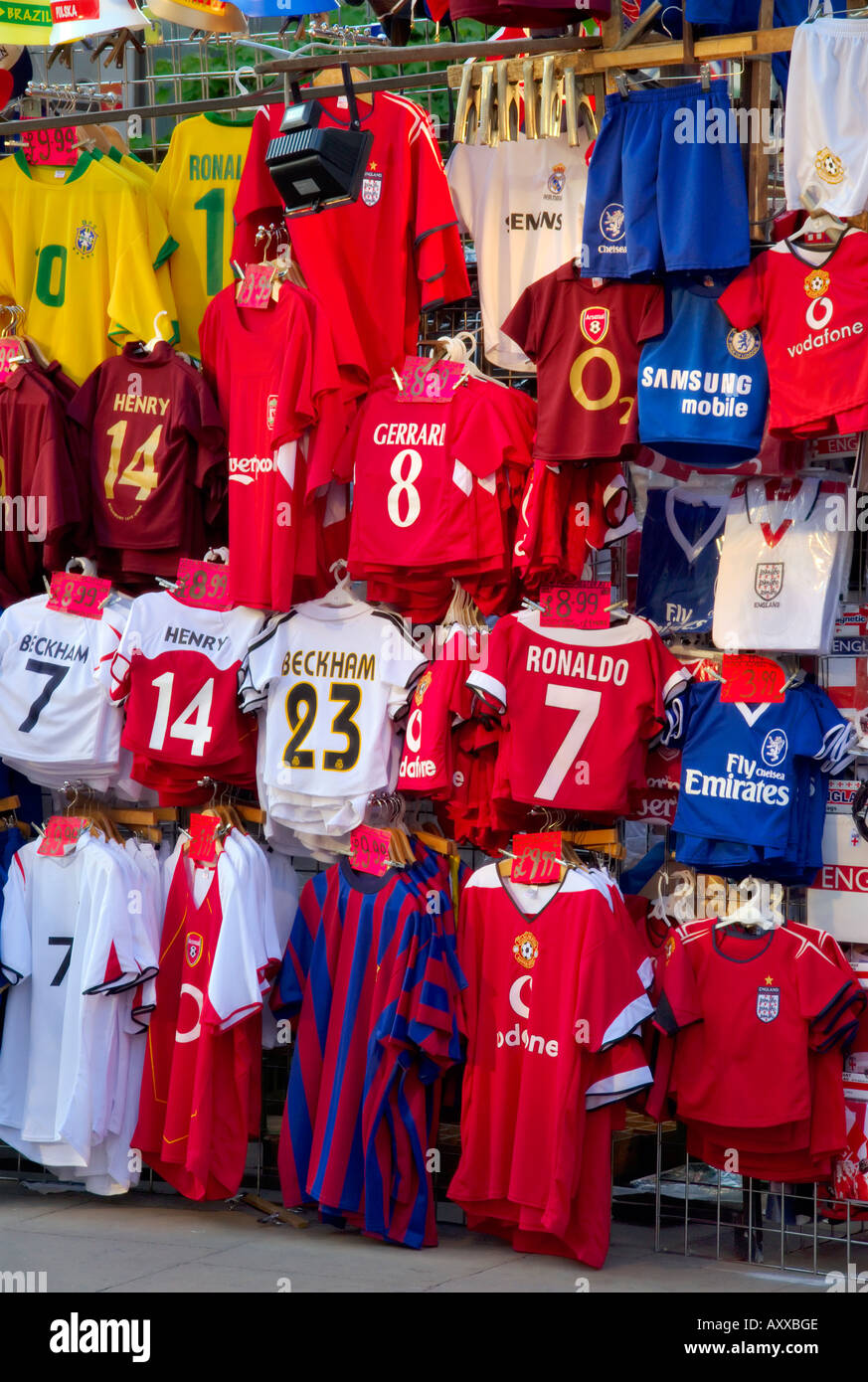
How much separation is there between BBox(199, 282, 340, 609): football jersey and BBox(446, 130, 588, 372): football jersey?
555 mm

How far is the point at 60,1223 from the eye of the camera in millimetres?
5598

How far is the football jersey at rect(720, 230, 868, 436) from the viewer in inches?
188

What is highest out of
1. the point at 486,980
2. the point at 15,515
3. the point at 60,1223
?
the point at 15,515

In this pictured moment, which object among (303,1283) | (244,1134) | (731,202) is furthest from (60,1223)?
(731,202)

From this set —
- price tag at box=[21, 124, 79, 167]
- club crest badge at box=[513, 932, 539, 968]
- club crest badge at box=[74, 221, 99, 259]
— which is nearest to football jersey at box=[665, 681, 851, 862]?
club crest badge at box=[513, 932, 539, 968]

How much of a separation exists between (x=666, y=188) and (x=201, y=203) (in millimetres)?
1796

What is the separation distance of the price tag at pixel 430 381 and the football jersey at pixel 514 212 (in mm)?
147

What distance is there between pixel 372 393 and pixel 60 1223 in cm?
288

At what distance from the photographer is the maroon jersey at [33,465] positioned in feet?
19.0

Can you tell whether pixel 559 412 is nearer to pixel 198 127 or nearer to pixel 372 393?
pixel 372 393

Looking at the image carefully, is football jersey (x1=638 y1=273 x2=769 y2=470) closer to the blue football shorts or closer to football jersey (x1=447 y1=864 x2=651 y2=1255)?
the blue football shorts

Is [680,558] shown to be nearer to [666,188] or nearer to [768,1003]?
[666,188]

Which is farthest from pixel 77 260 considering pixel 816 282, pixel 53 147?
pixel 816 282

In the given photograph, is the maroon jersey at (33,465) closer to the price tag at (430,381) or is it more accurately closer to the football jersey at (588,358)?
the price tag at (430,381)
